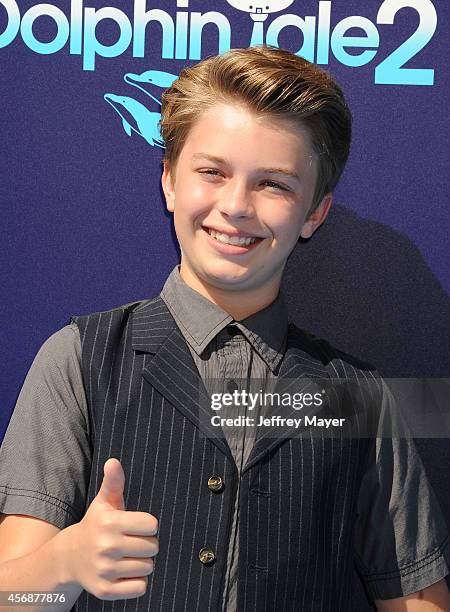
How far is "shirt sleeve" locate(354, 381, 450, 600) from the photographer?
5.20ft

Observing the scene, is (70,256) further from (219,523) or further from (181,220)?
(219,523)

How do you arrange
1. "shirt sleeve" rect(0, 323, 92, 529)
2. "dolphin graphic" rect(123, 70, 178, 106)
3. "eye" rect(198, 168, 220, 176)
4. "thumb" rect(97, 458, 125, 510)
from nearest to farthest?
"thumb" rect(97, 458, 125, 510), "shirt sleeve" rect(0, 323, 92, 529), "eye" rect(198, 168, 220, 176), "dolphin graphic" rect(123, 70, 178, 106)

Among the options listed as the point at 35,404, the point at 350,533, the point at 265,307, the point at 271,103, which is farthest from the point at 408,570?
the point at 271,103

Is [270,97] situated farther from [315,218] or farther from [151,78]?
[151,78]

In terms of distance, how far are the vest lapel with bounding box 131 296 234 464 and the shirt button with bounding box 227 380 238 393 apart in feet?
0.15

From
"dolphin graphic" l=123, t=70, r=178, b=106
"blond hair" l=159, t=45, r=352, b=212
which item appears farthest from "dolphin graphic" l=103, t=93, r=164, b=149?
"blond hair" l=159, t=45, r=352, b=212

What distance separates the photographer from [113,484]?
1176mm

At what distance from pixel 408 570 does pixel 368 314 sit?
497 millimetres

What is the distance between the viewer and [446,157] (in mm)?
1825

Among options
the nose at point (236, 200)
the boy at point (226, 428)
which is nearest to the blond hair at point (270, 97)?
the boy at point (226, 428)

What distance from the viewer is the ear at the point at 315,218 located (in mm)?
1637

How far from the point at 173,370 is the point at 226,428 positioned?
0.12 metres

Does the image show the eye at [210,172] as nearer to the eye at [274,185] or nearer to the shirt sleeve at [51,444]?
the eye at [274,185]

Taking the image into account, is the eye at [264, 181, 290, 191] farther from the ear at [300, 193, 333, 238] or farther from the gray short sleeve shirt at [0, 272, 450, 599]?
the gray short sleeve shirt at [0, 272, 450, 599]
